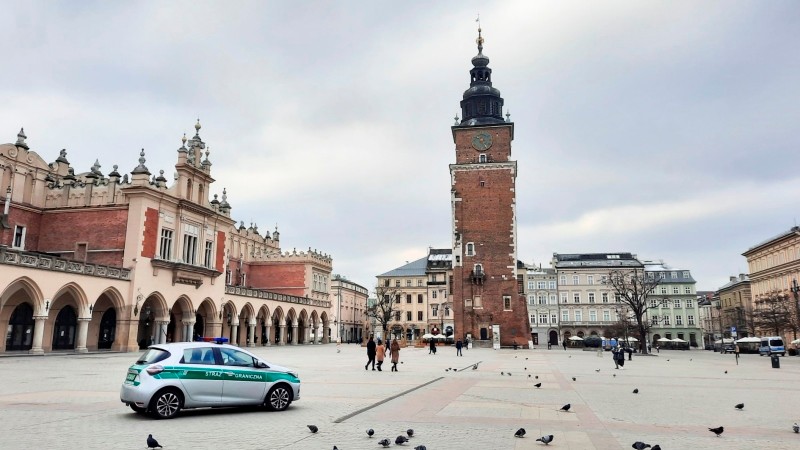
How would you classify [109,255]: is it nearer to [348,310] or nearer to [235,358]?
[235,358]

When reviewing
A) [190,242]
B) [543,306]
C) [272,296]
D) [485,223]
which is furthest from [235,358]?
[543,306]

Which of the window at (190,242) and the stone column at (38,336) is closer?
the stone column at (38,336)

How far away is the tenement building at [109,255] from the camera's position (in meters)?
32.1

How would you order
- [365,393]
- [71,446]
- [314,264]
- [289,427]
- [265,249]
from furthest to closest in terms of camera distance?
[265,249], [314,264], [365,393], [289,427], [71,446]

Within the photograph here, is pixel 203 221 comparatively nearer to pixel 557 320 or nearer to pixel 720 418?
pixel 720 418

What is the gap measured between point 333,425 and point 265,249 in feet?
217

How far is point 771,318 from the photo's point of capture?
187 ft

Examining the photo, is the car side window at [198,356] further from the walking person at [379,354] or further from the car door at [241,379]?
the walking person at [379,354]

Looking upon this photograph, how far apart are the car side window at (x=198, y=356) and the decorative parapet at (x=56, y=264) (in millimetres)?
22617

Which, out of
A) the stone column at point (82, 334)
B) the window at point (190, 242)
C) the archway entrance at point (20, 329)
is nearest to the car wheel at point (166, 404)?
the stone column at point (82, 334)

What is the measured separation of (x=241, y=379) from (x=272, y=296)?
1818 inches

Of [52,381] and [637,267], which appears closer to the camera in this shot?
[52,381]

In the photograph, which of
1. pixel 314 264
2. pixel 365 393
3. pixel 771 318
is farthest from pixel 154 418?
pixel 771 318

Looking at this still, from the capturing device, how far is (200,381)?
10781 mm
